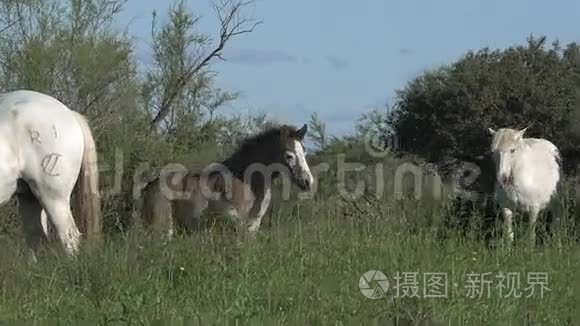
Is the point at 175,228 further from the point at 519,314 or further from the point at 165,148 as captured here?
the point at 519,314

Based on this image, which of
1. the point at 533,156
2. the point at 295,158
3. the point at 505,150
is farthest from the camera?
the point at 533,156

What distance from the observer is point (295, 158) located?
37.9 feet

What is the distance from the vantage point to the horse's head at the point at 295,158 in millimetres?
11438

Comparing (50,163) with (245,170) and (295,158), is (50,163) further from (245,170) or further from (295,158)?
(295,158)

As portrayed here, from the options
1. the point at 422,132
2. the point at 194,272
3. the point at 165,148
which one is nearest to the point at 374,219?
the point at 194,272

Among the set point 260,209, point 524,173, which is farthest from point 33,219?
point 524,173

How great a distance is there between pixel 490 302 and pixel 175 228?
17.3 ft

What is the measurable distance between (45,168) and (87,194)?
52 centimetres

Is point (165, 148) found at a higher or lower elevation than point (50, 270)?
higher

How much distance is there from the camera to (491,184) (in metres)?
12.4

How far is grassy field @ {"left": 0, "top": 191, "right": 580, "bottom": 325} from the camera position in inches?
223

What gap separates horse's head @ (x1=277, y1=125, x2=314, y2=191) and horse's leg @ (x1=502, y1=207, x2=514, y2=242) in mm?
2153

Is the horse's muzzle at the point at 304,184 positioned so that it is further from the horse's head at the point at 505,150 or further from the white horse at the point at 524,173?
the horse's head at the point at 505,150

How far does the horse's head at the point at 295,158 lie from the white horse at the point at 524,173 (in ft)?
7.19
